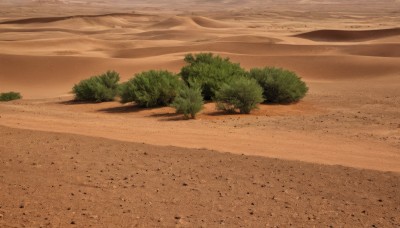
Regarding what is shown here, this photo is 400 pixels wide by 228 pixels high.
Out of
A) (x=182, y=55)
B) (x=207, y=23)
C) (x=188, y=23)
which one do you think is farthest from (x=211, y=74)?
(x=207, y=23)

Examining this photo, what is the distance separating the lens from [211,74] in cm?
2145

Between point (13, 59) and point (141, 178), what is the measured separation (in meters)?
29.3

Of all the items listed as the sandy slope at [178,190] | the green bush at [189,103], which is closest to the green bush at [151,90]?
the green bush at [189,103]

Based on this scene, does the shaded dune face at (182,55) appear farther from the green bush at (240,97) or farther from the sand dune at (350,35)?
the green bush at (240,97)

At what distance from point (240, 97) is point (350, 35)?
3421 cm

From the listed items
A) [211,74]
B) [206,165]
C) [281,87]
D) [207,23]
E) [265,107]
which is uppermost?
[206,165]

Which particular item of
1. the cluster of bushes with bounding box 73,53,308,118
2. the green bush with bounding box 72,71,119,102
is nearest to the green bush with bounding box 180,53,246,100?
the cluster of bushes with bounding box 73,53,308,118

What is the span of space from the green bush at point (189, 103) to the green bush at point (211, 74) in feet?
7.25

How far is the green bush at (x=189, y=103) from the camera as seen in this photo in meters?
17.3

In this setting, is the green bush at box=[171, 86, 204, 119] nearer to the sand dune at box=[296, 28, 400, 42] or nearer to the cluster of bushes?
the cluster of bushes

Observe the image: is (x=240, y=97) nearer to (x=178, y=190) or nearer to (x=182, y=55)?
(x=178, y=190)

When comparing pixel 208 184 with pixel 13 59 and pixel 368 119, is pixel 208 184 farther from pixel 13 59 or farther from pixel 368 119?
pixel 13 59

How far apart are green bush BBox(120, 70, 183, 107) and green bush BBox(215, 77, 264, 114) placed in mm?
1928

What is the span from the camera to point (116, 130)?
44.5 ft
